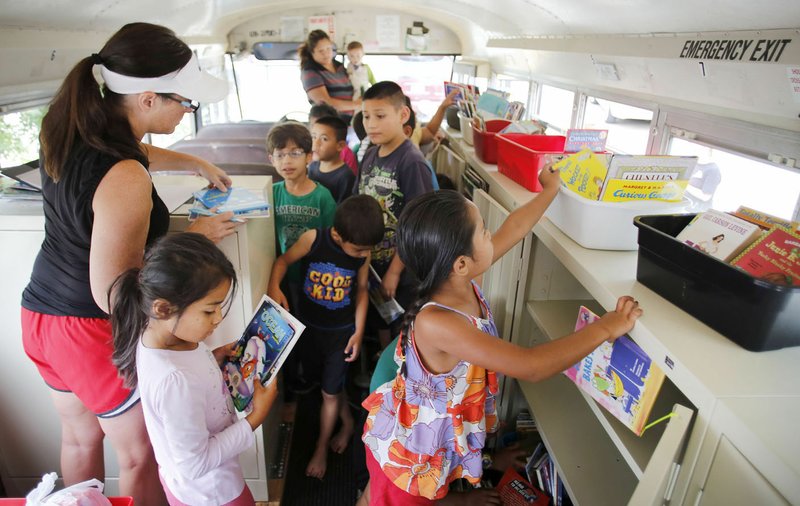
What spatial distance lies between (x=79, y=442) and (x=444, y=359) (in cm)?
123

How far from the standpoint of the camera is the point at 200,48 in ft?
16.6

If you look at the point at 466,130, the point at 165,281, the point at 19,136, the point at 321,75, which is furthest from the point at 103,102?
the point at 321,75

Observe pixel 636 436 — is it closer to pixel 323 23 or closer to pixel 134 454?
pixel 134 454

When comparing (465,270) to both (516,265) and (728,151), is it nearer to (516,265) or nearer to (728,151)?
(516,265)

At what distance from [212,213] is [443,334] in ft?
2.69

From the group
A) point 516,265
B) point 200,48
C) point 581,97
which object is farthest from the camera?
point 200,48

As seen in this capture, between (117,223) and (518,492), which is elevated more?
(117,223)

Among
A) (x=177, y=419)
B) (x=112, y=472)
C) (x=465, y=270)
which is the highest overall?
(x=465, y=270)

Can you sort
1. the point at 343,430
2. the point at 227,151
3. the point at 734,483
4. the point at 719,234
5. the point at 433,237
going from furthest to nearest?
the point at 227,151
the point at 343,430
the point at 433,237
the point at 719,234
the point at 734,483

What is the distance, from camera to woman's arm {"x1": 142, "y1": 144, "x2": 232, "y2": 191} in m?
1.78

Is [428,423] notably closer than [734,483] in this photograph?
No

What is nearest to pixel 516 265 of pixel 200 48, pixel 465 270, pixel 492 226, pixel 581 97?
pixel 492 226

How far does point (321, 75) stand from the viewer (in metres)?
4.64

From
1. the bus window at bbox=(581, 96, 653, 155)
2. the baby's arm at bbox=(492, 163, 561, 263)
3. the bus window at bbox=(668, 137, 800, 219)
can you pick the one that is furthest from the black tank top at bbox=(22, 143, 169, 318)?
the bus window at bbox=(581, 96, 653, 155)
